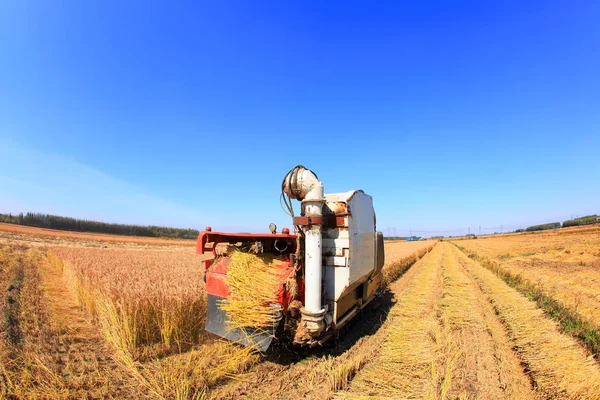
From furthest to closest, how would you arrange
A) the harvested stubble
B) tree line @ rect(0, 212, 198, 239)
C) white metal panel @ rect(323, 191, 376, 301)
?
1. tree line @ rect(0, 212, 198, 239)
2. white metal panel @ rect(323, 191, 376, 301)
3. the harvested stubble

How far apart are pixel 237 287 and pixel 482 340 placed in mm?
5119

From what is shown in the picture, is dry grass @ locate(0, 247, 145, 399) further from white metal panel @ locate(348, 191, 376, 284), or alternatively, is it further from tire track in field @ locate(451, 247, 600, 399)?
tire track in field @ locate(451, 247, 600, 399)

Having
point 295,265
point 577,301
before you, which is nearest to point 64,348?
point 295,265

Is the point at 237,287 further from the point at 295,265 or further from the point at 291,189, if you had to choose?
the point at 291,189

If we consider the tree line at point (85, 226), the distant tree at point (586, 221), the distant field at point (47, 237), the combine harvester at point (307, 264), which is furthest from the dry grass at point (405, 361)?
the distant tree at point (586, 221)

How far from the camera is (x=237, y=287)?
179 inches

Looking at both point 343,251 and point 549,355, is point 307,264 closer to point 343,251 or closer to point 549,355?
point 343,251

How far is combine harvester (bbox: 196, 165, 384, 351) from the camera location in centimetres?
444

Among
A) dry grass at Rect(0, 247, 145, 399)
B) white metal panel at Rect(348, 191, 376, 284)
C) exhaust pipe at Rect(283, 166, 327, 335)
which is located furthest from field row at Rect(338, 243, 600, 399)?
dry grass at Rect(0, 247, 145, 399)

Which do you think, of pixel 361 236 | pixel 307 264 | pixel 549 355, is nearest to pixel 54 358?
pixel 307 264

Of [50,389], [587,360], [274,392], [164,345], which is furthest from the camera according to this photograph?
[164,345]

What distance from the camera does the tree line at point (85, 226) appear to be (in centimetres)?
6521

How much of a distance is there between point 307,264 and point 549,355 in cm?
461

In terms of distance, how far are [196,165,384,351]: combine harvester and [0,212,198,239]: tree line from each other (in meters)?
81.7
